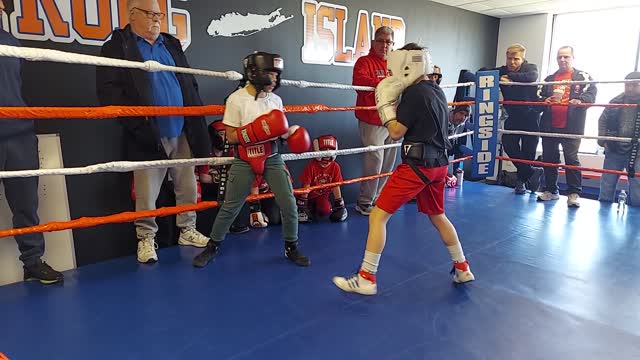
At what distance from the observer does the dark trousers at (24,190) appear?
1.94 metres

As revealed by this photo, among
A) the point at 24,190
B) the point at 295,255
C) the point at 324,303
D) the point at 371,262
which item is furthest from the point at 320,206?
the point at 24,190

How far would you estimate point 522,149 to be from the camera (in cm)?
403

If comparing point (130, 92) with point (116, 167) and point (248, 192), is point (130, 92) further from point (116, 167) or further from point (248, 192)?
point (248, 192)

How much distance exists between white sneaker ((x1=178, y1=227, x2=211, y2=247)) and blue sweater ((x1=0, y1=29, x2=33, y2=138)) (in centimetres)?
98

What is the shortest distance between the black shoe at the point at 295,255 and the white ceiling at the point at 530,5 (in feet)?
11.4

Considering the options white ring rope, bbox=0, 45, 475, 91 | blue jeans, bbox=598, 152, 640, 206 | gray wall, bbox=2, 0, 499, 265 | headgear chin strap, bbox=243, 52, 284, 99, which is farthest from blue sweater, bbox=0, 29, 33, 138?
blue jeans, bbox=598, 152, 640, 206

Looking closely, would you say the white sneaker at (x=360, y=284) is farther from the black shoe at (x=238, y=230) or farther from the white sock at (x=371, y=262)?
the black shoe at (x=238, y=230)

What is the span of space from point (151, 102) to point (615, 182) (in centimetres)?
369

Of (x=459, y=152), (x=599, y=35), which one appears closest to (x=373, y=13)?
(x=459, y=152)

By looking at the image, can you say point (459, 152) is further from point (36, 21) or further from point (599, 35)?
point (36, 21)

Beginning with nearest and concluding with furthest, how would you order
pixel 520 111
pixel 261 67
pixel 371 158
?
pixel 261 67 → pixel 371 158 → pixel 520 111

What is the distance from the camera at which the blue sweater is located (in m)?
1.86

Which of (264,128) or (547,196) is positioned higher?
(264,128)

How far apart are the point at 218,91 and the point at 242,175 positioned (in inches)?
40.7
